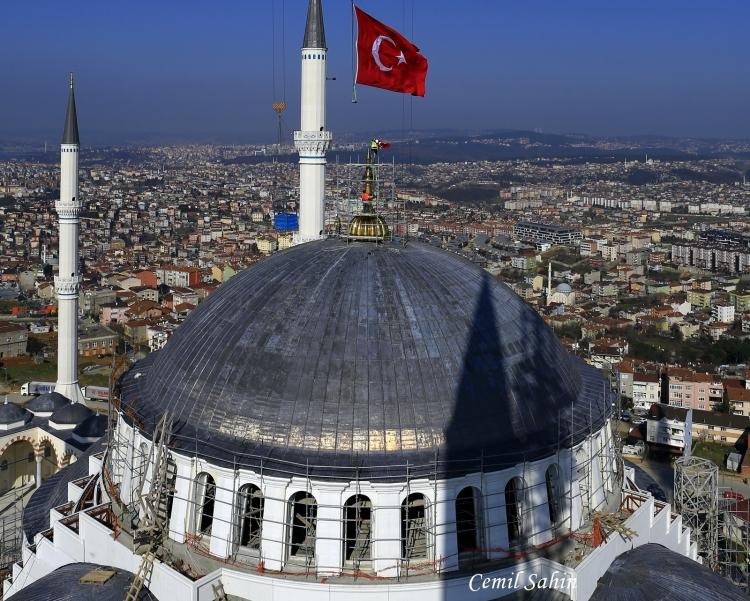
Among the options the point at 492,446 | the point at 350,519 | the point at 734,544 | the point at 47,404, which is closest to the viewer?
the point at 350,519

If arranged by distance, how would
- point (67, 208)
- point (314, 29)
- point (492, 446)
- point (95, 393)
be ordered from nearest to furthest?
point (492, 446) < point (314, 29) < point (67, 208) < point (95, 393)

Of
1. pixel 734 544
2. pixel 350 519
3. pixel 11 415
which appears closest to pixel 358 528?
pixel 350 519

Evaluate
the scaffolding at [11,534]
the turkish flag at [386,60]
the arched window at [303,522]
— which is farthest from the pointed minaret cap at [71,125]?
the arched window at [303,522]

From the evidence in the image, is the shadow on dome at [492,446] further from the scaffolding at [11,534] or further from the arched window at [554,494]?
the scaffolding at [11,534]

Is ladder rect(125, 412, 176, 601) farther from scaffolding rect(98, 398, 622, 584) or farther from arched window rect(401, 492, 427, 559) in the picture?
arched window rect(401, 492, 427, 559)

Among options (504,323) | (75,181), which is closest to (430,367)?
(504,323)

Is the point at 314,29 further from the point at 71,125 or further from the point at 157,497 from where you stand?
the point at 157,497
